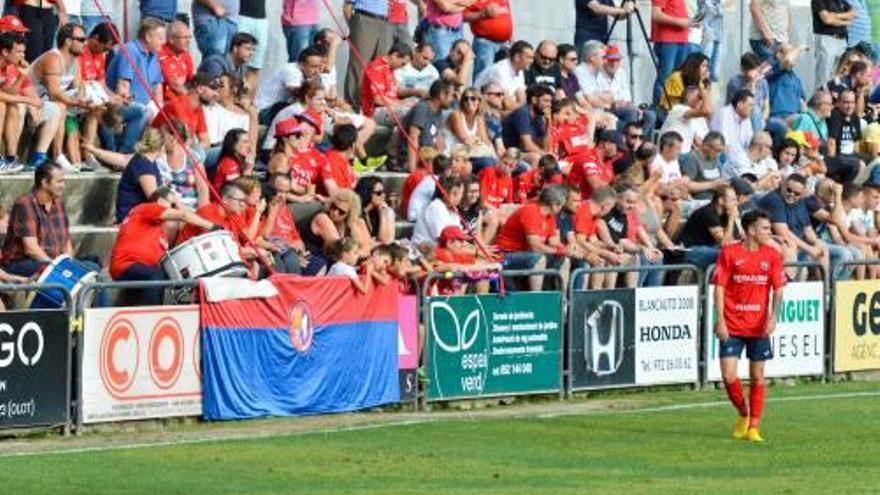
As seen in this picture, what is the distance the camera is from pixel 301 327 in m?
22.9

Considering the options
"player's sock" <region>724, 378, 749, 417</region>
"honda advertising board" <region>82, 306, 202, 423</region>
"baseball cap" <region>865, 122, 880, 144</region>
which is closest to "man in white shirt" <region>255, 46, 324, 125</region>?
"honda advertising board" <region>82, 306, 202, 423</region>

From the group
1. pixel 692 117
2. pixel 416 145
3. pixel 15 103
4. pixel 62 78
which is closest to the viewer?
pixel 15 103

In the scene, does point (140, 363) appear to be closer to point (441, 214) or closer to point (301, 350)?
point (301, 350)

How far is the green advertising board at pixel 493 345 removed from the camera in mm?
24328

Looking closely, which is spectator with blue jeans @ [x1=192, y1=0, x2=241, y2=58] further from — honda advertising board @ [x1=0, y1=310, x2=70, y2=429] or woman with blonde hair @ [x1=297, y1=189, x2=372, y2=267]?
honda advertising board @ [x1=0, y1=310, x2=70, y2=429]

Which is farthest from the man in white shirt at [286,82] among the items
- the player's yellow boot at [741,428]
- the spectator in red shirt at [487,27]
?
the player's yellow boot at [741,428]

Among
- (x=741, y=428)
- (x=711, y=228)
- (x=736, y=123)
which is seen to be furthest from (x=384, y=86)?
(x=741, y=428)

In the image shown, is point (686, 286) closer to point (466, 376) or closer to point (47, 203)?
point (466, 376)

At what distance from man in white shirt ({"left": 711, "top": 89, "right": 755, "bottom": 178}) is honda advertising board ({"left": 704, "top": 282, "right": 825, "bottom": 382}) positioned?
120 inches

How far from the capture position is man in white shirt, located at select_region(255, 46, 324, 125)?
26.7 metres

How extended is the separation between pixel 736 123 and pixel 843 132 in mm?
3257

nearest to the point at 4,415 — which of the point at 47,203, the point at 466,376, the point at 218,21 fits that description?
the point at 47,203

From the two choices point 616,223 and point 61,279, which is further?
point 616,223

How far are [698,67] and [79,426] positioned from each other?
42.4ft
